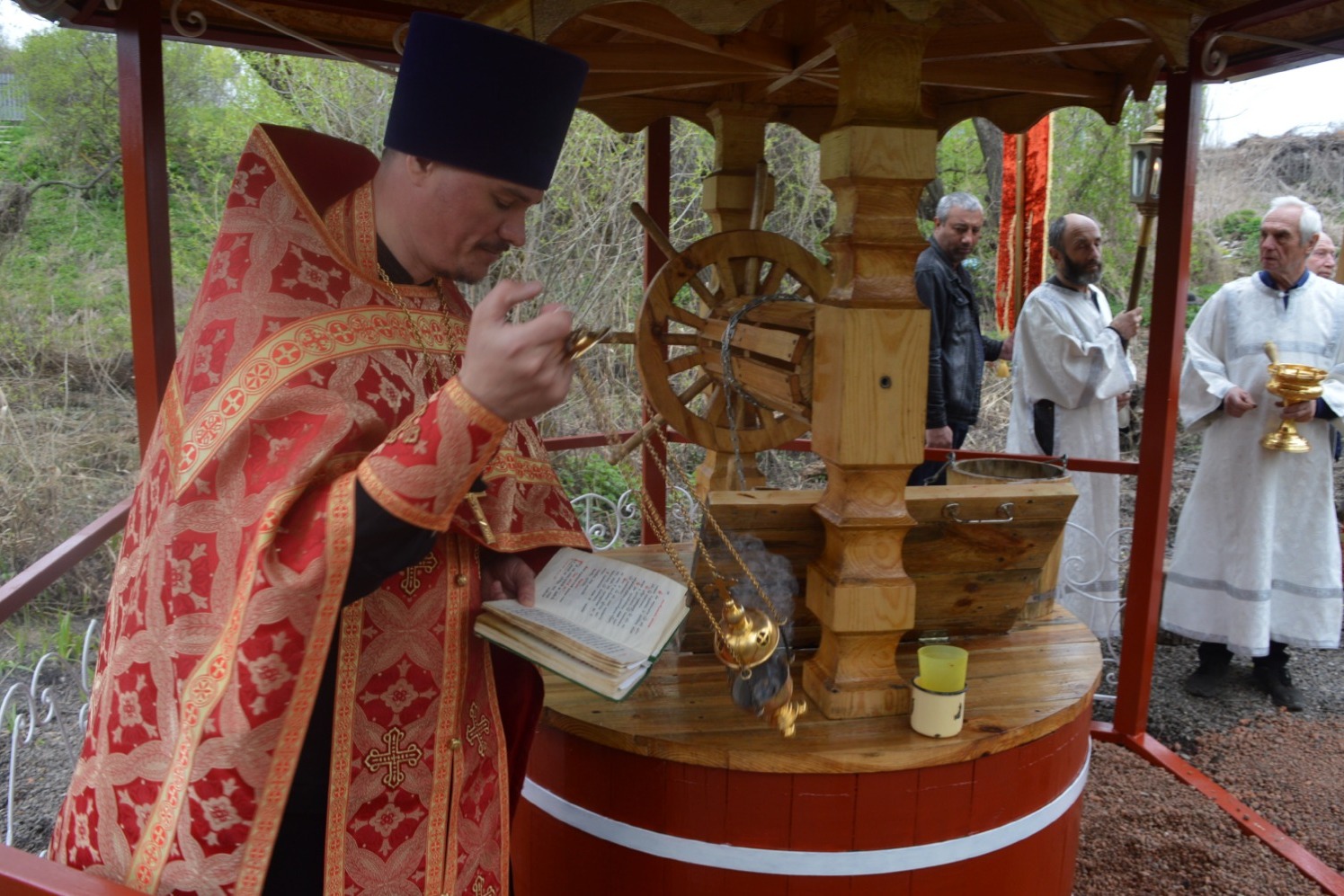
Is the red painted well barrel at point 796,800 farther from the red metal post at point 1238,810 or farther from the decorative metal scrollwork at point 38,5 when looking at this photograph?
the decorative metal scrollwork at point 38,5

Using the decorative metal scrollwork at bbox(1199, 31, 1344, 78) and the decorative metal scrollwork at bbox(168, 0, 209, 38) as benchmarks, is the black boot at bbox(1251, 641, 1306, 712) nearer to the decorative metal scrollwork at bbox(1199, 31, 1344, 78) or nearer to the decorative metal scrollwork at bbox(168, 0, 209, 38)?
the decorative metal scrollwork at bbox(1199, 31, 1344, 78)

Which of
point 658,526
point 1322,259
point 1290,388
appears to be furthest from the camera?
point 1322,259

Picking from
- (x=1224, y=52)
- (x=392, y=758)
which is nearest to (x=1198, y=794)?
(x=1224, y=52)

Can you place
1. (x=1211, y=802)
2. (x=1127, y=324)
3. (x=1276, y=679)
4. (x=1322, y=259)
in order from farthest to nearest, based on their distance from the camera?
(x=1322, y=259) → (x=1127, y=324) → (x=1276, y=679) → (x=1211, y=802)

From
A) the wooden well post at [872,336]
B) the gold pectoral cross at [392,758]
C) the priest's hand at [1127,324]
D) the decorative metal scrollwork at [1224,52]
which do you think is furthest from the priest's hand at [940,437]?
the gold pectoral cross at [392,758]

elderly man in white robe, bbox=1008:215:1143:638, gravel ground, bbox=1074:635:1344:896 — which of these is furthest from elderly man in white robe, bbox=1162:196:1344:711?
elderly man in white robe, bbox=1008:215:1143:638

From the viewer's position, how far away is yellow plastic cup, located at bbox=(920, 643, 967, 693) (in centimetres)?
215

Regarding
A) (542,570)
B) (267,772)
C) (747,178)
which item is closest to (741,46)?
(747,178)

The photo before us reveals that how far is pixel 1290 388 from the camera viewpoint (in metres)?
4.47

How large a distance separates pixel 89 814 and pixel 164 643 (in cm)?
29

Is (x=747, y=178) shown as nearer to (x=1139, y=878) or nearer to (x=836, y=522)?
(x=836, y=522)

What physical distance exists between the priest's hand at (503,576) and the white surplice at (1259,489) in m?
3.83

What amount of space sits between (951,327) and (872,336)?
10.2 feet

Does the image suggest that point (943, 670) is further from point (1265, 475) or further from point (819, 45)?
point (1265, 475)
